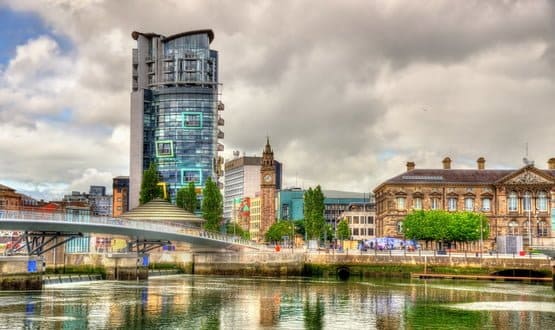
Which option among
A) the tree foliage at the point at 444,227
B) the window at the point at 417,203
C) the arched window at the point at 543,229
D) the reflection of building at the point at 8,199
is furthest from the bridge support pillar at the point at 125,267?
the reflection of building at the point at 8,199

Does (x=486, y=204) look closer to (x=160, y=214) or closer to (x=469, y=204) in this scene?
(x=469, y=204)

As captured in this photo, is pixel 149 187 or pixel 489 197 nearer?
pixel 489 197

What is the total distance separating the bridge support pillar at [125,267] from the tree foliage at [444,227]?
55.9 meters

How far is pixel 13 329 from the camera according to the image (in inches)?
2020

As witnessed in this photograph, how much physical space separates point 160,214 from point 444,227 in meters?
49.2

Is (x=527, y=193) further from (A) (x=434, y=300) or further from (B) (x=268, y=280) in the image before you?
(A) (x=434, y=300)

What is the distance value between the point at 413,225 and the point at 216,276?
43.7 metres

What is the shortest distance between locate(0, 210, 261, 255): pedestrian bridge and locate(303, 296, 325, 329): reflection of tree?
85.4ft

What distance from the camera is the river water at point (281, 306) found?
55656 mm

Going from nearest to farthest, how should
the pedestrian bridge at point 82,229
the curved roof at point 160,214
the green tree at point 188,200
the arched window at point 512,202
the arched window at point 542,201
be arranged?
the pedestrian bridge at point 82,229 < the curved roof at point 160,214 < the arched window at point 542,201 < the arched window at point 512,202 < the green tree at point 188,200

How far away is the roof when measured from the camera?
154 m

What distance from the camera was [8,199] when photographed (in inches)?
7534

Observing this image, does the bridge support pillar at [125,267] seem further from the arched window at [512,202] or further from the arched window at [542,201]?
the arched window at [542,201]

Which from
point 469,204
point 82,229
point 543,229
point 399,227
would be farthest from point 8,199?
point 543,229
